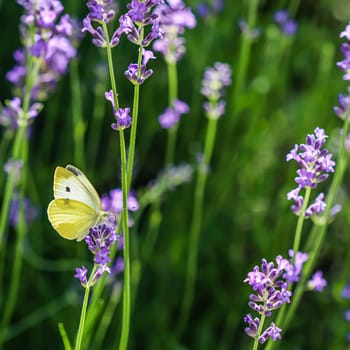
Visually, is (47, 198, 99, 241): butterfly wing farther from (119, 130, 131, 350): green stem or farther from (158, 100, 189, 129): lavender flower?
(158, 100, 189, 129): lavender flower

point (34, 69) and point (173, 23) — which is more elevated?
point (173, 23)

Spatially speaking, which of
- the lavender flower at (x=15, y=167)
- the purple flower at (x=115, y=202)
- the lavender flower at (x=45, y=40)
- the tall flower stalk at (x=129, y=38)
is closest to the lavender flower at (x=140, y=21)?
→ the tall flower stalk at (x=129, y=38)

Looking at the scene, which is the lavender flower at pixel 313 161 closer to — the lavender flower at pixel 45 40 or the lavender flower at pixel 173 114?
the lavender flower at pixel 45 40

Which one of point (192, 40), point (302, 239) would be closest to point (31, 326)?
point (302, 239)

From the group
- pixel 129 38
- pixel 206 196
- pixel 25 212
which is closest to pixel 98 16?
pixel 129 38

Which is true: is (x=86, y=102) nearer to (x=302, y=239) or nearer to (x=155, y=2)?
(x=302, y=239)

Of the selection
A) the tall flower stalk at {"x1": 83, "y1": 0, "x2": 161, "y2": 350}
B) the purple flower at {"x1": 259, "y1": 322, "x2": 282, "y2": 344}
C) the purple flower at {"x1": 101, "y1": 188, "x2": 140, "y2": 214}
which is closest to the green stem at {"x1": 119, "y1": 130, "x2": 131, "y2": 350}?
the tall flower stalk at {"x1": 83, "y1": 0, "x2": 161, "y2": 350}

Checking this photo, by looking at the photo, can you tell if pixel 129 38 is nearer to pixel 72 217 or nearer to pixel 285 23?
pixel 72 217
